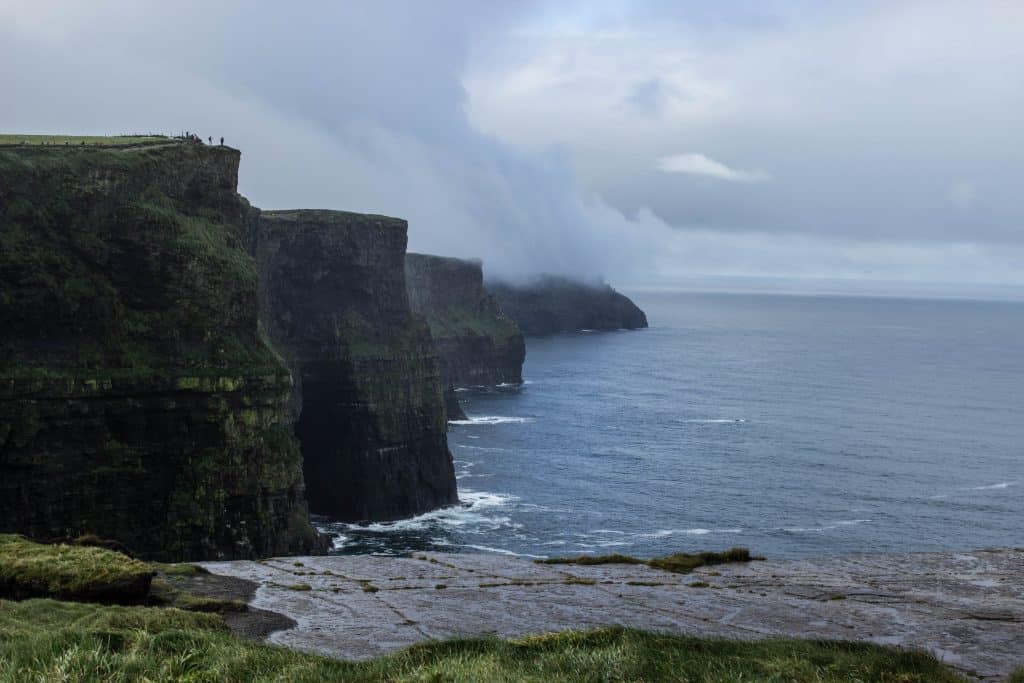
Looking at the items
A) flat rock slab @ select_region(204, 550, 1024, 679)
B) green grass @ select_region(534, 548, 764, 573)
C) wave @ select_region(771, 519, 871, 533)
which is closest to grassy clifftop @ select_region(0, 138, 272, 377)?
flat rock slab @ select_region(204, 550, 1024, 679)

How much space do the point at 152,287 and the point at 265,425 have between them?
10.6 meters

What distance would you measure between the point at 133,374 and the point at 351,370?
3411 centimetres

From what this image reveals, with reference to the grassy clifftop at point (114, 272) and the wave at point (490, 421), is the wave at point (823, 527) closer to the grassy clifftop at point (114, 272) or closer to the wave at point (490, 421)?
the grassy clifftop at point (114, 272)

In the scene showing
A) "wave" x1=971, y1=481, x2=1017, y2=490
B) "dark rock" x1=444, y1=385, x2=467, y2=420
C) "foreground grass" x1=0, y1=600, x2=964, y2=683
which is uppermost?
"foreground grass" x1=0, y1=600, x2=964, y2=683

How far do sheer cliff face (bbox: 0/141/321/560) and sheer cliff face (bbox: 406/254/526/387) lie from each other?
9809cm

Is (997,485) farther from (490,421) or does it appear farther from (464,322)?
(464,322)

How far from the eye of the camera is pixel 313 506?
91125 mm

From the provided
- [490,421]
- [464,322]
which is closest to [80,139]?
[490,421]

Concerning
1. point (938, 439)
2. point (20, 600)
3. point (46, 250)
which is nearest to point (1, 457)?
point (46, 250)

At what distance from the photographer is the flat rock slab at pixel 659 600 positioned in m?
19.8

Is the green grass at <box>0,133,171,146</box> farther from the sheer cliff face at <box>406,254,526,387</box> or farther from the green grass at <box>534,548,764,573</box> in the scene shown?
the sheer cliff face at <box>406,254,526,387</box>

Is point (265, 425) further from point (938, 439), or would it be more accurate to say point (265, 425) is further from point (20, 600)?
point (938, 439)

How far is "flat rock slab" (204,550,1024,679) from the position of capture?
64.9 feet

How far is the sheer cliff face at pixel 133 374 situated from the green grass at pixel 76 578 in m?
35.3
